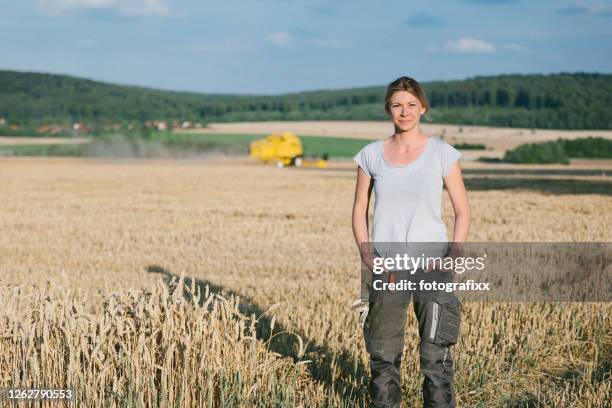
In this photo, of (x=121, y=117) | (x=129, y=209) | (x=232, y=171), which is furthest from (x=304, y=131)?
(x=129, y=209)

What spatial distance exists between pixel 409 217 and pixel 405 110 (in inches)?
25.1

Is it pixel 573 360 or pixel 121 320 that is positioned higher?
pixel 121 320

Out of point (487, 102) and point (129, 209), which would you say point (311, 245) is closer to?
point (129, 209)

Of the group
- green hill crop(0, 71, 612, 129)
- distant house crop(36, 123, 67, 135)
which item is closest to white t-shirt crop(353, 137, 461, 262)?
green hill crop(0, 71, 612, 129)

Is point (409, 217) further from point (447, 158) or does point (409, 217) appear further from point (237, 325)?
point (237, 325)

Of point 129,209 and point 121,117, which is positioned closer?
point 129,209

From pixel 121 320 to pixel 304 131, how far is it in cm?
7660

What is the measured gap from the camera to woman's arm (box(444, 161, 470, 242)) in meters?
4.68

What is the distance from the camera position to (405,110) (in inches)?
185

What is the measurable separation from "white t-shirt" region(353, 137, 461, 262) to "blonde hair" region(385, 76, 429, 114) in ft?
0.85

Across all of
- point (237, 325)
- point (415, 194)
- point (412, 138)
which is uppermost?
point (412, 138)

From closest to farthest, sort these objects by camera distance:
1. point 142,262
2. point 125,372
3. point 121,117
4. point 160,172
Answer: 1. point 125,372
2. point 142,262
3. point 160,172
4. point 121,117

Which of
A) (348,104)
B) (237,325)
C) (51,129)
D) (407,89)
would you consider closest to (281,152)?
(237,325)

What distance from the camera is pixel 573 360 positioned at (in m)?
6.98
